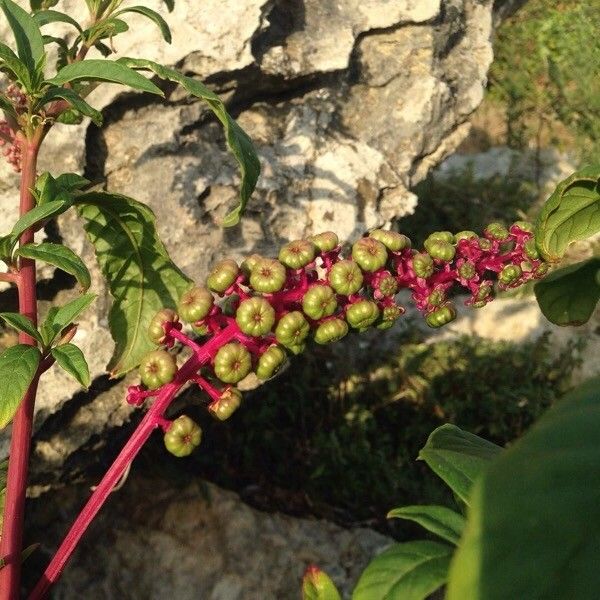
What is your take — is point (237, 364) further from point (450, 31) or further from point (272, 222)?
point (450, 31)

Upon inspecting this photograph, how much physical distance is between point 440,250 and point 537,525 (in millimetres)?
921

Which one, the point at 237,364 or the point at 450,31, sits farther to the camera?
the point at 450,31

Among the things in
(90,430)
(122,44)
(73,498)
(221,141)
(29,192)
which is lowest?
(73,498)

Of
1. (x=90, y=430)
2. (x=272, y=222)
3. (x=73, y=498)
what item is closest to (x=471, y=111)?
(x=272, y=222)

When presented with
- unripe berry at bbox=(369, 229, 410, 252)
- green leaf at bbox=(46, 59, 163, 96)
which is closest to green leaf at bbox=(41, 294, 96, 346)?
green leaf at bbox=(46, 59, 163, 96)

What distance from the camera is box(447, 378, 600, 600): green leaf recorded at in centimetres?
47

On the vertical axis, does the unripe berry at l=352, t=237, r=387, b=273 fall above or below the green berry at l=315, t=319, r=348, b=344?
above

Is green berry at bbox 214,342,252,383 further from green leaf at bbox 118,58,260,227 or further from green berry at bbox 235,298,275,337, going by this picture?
green leaf at bbox 118,58,260,227

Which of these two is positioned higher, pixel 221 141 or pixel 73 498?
pixel 221 141

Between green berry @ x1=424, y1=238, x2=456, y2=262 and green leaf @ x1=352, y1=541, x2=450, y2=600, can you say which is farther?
green berry @ x1=424, y1=238, x2=456, y2=262

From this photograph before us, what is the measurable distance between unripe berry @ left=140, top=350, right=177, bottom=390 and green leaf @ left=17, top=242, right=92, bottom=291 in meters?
0.19

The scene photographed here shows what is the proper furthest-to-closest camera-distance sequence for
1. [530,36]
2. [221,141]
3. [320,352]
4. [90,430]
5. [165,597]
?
[530,36], [320,352], [165,597], [221,141], [90,430]

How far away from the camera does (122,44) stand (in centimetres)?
221

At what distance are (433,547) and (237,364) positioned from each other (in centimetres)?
47
